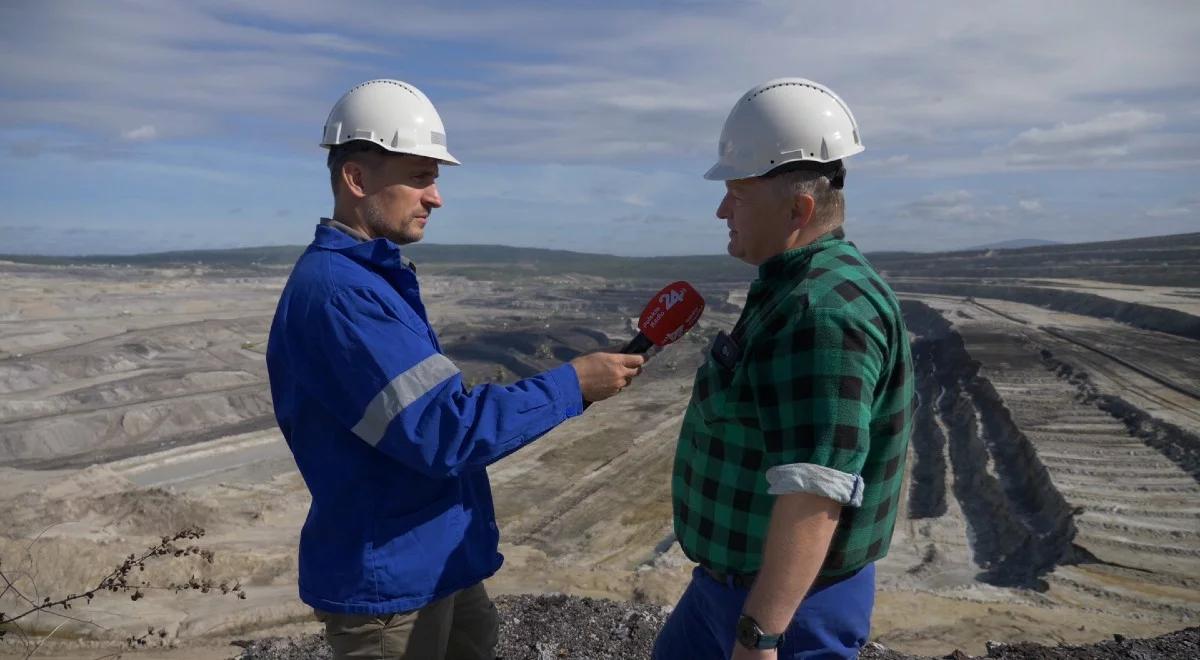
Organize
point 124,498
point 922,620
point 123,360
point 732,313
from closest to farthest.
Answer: point 922,620 < point 124,498 < point 123,360 < point 732,313

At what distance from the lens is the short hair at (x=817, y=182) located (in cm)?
208

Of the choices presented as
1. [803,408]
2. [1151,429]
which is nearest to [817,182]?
[803,408]

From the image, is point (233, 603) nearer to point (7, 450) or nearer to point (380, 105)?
point (380, 105)

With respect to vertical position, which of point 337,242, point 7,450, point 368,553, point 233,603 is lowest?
point 7,450

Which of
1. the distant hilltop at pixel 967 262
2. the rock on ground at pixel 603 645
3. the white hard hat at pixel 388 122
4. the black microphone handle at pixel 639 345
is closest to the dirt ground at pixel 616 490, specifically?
the rock on ground at pixel 603 645

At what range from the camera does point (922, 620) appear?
922 centimetres

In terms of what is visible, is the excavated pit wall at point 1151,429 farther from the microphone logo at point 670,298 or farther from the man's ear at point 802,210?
the man's ear at point 802,210

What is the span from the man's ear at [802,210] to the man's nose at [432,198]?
44.8 inches

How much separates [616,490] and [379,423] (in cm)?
1499

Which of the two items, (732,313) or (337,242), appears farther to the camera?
(732,313)

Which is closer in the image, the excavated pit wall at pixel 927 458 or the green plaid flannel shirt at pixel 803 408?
the green plaid flannel shirt at pixel 803 408

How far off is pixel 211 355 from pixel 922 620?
28.0 meters

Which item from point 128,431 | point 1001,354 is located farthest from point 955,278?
point 128,431

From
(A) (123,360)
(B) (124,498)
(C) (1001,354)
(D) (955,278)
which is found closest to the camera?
(B) (124,498)
